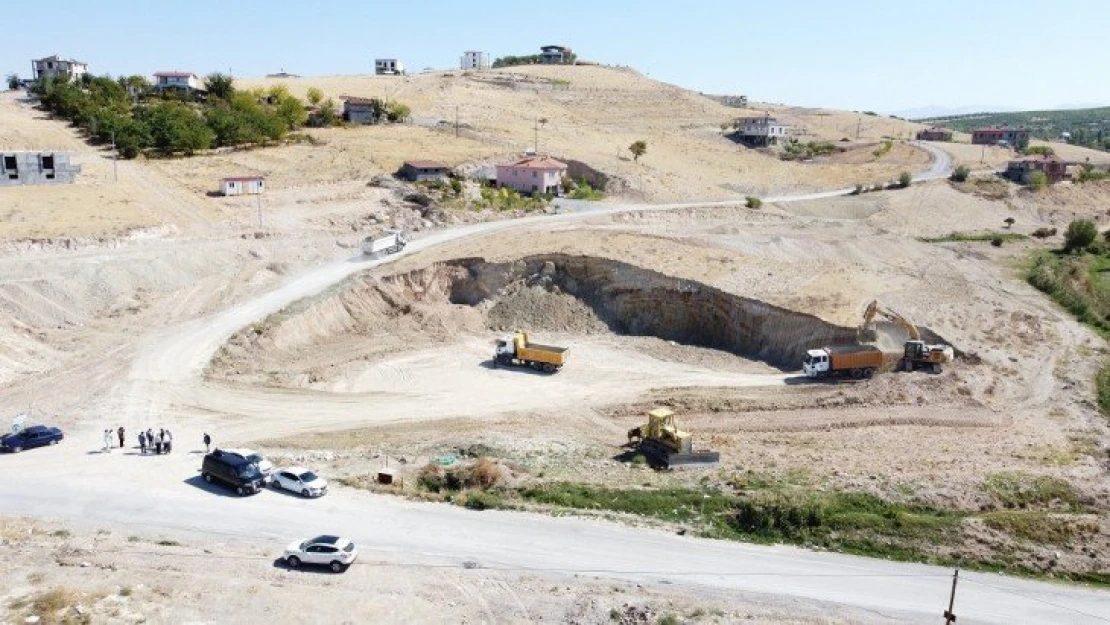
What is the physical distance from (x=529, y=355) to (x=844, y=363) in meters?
16.6

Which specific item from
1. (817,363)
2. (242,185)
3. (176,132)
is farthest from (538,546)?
(176,132)

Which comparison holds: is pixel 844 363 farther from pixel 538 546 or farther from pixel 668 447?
pixel 538 546

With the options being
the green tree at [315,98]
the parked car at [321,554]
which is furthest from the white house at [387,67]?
the parked car at [321,554]

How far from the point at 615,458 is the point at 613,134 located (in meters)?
89.9

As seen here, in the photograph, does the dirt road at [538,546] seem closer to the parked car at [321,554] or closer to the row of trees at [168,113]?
the parked car at [321,554]

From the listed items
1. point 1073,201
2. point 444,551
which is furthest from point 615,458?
point 1073,201

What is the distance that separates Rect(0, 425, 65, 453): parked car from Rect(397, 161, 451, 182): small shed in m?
47.5

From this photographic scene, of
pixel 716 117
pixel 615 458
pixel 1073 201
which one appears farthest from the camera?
pixel 716 117

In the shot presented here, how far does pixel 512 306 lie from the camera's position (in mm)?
55625

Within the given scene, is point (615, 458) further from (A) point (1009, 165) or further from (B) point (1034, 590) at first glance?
(A) point (1009, 165)

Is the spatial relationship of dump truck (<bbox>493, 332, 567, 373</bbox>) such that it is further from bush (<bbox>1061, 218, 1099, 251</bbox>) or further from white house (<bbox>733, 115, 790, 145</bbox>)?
white house (<bbox>733, 115, 790, 145</bbox>)

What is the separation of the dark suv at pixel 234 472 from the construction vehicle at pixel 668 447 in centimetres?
1522

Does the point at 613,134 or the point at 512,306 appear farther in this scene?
the point at 613,134

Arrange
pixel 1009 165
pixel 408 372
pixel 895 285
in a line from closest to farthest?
pixel 408 372
pixel 895 285
pixel 1009 165
